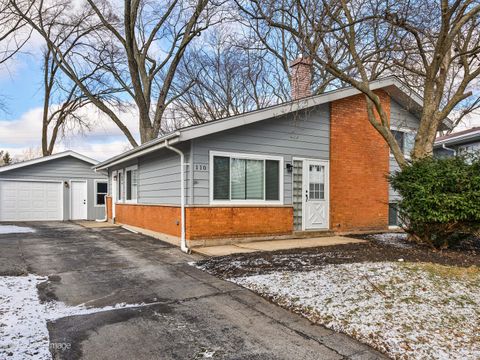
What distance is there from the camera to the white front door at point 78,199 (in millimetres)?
18781

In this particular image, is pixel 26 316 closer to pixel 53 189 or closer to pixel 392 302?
pixel 392 302

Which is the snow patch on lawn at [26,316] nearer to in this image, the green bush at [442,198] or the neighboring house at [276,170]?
the neighboring house at [276,170]

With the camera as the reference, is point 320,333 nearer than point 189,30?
Yes

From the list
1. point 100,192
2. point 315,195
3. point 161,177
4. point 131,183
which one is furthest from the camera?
point 100,192

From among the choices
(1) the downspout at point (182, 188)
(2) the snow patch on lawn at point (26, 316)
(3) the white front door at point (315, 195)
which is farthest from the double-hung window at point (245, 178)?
(2) the snow patch on lawn at point (26, 316)

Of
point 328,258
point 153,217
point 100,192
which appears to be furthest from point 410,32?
point 100,192

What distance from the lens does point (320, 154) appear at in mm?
10758

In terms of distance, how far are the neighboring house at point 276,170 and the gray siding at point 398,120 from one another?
0.12 feet

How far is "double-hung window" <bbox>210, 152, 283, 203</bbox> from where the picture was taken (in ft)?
29.2

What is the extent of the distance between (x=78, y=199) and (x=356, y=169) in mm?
14434

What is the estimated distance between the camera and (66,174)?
60.9 ft

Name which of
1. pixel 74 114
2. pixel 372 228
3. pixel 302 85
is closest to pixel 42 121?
pixel 74 114

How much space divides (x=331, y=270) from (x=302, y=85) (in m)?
6.93

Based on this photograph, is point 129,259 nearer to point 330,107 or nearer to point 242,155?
point 242,155
